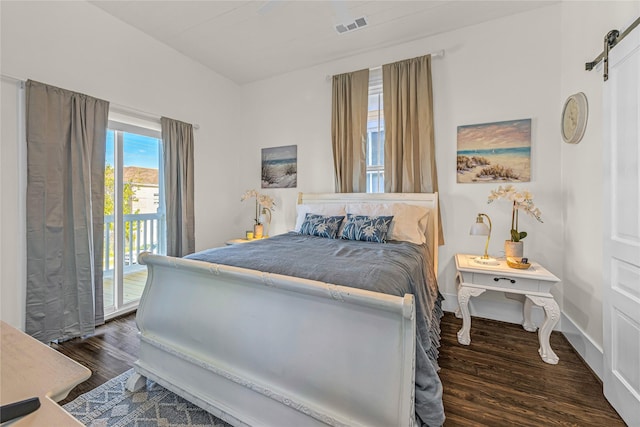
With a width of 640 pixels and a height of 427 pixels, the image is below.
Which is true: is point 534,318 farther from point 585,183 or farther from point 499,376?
point 585,183

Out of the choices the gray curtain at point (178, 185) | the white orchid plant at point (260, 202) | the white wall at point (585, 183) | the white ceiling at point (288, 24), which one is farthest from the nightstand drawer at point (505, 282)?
the gray curtain at point (178, 185)

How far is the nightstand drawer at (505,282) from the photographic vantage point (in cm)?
213

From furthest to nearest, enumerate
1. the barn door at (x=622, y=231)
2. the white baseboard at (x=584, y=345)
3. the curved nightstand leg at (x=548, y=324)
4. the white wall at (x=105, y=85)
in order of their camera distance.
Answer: the white wall at (x=105, y=85)
the curved nightstand leg at (x=548, y=324)
the white baseboard at (x=584, y=345)
the barn door at (x=622, y=231)

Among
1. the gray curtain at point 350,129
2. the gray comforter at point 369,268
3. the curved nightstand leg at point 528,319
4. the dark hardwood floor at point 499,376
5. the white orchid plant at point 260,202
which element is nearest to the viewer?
the gray comforter at point 369,268

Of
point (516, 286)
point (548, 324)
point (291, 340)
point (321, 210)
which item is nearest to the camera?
point (291, 340)

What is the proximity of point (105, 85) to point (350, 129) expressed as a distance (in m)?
2.58

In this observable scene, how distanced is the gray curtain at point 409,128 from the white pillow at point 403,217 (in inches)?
12.6

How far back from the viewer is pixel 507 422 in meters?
1.50

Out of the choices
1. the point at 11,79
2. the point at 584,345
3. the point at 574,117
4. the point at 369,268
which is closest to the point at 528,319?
the point at 584,345

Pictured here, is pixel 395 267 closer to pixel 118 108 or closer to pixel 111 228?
pixel 111 228

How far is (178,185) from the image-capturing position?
3367 millimetres

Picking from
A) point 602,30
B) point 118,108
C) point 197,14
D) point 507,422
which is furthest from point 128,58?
point 507,422

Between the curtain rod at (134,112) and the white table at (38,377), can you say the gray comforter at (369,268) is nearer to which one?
the white table at (38,377)

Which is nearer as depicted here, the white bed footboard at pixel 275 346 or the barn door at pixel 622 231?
the white bed footboard at pixel 275 346
